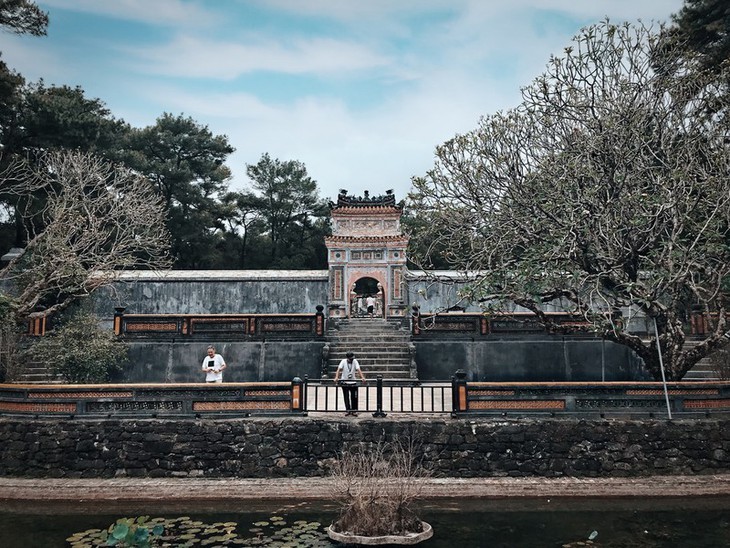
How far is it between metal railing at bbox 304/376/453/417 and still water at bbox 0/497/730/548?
79.2 inches

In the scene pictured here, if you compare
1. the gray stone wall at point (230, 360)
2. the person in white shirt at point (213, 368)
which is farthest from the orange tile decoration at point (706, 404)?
the gray stone wall at point (230, 360)

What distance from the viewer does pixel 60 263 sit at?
15297mm

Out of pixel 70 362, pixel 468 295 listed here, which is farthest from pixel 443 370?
pixel 70 362

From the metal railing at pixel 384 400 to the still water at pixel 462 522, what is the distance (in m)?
2.01

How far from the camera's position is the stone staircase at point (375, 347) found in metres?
17.1

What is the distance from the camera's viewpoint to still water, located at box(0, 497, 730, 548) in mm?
7887

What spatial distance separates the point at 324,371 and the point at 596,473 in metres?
8.22

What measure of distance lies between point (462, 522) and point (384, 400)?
16.0ft

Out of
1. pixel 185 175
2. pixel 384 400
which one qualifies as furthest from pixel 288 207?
pixel 384 400

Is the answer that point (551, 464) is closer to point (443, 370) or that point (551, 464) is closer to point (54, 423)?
point (443, 370)

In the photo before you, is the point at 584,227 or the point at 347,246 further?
the point at 347,246

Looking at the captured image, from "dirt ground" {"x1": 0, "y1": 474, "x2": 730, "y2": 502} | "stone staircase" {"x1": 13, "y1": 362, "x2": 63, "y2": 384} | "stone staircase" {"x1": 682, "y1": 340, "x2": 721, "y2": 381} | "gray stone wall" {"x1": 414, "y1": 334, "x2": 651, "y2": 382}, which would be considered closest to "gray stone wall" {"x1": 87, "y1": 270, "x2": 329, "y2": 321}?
"stone staircase" {"x1": 13, "y1": 362, "x2": 63, "y2": 384}

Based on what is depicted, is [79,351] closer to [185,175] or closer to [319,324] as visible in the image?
[319,324]

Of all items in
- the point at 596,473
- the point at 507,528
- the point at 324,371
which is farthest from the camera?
Result: the point at 324,371
